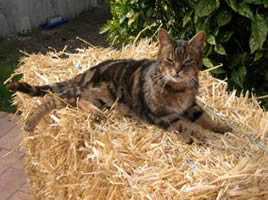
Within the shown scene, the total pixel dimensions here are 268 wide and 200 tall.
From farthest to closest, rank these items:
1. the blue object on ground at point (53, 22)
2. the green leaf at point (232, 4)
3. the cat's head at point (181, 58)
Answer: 1. the blue object on ground at point (53, 22)
2. the green leaf at point (232, 4)
3. the cat's head at point (181, 58)

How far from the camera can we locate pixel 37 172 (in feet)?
9.25

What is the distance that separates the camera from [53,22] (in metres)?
6.79

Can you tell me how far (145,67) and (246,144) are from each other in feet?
3.09

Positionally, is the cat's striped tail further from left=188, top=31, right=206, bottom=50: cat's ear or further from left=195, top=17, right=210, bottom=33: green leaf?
left=195, top=17, right=210, bottom=33: green leaf

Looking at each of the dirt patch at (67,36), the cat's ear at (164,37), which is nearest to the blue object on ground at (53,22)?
the dirt patch at (67,36)

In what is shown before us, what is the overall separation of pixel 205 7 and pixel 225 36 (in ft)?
1.43

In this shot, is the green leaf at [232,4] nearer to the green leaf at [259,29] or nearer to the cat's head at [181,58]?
the green leaf at [259,29]

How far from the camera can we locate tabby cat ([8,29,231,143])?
2408mm

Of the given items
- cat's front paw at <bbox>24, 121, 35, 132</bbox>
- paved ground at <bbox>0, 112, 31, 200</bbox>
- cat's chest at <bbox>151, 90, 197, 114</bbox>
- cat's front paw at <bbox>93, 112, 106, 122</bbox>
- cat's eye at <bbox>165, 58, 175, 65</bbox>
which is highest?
cat's eye at <bbox>165, 58, 175, 65</bbox>

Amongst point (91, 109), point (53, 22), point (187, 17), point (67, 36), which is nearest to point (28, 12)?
point (53, 22)

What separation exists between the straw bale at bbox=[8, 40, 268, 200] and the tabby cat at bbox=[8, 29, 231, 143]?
9cm

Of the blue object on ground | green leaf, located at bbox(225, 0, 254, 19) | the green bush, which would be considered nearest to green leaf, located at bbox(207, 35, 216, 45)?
the green bush

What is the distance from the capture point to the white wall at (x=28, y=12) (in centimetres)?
623

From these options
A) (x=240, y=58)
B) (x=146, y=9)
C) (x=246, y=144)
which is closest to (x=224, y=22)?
(x=240, y=58)
